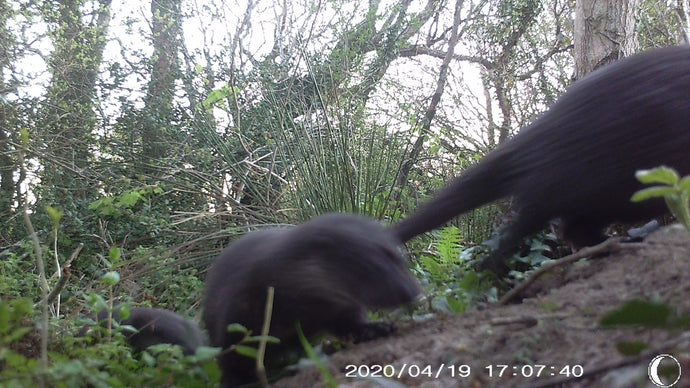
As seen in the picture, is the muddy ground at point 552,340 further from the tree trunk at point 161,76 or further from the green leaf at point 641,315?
the tree trunk at point 161,76

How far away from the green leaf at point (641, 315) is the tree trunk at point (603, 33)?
13.5 ft

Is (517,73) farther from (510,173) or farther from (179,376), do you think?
(179,376)

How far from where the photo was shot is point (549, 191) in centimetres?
232

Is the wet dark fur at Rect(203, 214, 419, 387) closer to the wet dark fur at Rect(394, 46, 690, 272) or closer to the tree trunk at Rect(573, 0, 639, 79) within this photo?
the wet dark fur at Rect(394, 46, 690, 272)

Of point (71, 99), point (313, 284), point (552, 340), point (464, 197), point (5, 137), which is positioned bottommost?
point (552, 340)

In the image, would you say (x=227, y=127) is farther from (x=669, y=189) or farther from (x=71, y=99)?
(x=669, y=189)

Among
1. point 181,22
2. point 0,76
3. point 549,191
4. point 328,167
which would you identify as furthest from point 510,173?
point 181,22

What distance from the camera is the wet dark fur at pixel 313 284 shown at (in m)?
1.87

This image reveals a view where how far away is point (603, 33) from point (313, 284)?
3.89m

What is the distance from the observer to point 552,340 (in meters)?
1.42

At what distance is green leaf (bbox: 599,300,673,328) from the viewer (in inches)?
38.3

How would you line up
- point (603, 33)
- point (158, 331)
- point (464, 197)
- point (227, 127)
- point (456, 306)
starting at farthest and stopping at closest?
point (227, 127)
point (603, 33)
point (158, 331)
point (464, 197)
point (456, 306)

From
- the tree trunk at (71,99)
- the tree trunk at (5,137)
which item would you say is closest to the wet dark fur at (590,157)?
the tree trunk at (71,99)

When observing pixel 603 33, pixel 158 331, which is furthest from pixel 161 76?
pixel 158 331
